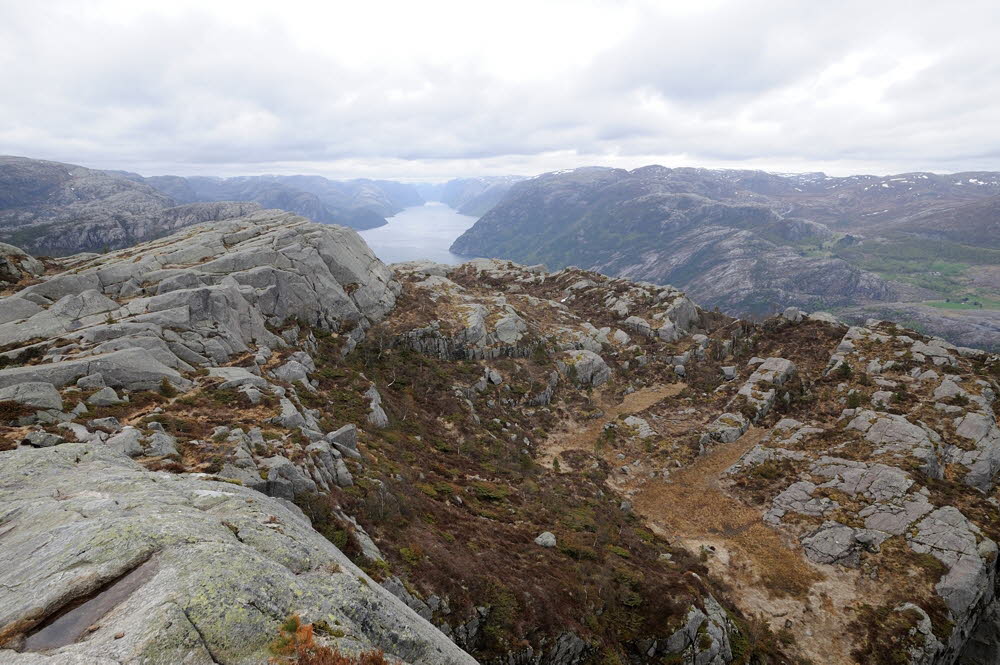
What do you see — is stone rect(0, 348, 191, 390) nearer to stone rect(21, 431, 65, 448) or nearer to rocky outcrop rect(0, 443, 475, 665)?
stone rect(21, 431, 65, 448)

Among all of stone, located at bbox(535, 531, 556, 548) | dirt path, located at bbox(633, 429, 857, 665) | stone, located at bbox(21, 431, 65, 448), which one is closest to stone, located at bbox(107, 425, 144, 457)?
stone, located at bbox(21, 431, 65, 448)

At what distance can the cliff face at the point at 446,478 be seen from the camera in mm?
10020

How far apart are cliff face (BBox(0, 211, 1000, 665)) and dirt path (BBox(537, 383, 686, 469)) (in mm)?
498

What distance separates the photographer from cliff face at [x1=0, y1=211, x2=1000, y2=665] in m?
10.0


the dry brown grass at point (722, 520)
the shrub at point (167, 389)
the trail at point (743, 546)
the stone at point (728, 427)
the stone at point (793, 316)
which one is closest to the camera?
the shrub at point (167, 389)

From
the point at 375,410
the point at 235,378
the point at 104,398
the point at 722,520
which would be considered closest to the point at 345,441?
the point at 375,410

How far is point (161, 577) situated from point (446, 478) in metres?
20.8

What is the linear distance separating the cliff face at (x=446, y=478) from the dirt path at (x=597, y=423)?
498 mm

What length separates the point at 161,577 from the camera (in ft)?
29.0

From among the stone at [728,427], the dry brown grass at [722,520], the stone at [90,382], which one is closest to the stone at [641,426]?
the dry brown grass at [722,520]

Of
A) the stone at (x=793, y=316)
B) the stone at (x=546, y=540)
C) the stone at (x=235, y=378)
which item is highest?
the stone at (x=235, y=378)

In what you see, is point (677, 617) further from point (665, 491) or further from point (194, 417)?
point (194, 417)

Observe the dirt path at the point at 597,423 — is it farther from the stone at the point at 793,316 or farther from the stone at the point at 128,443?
the stone at the point at 128,443

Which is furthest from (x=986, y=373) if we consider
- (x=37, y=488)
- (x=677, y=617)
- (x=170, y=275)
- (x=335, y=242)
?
(x=170, y=275)
